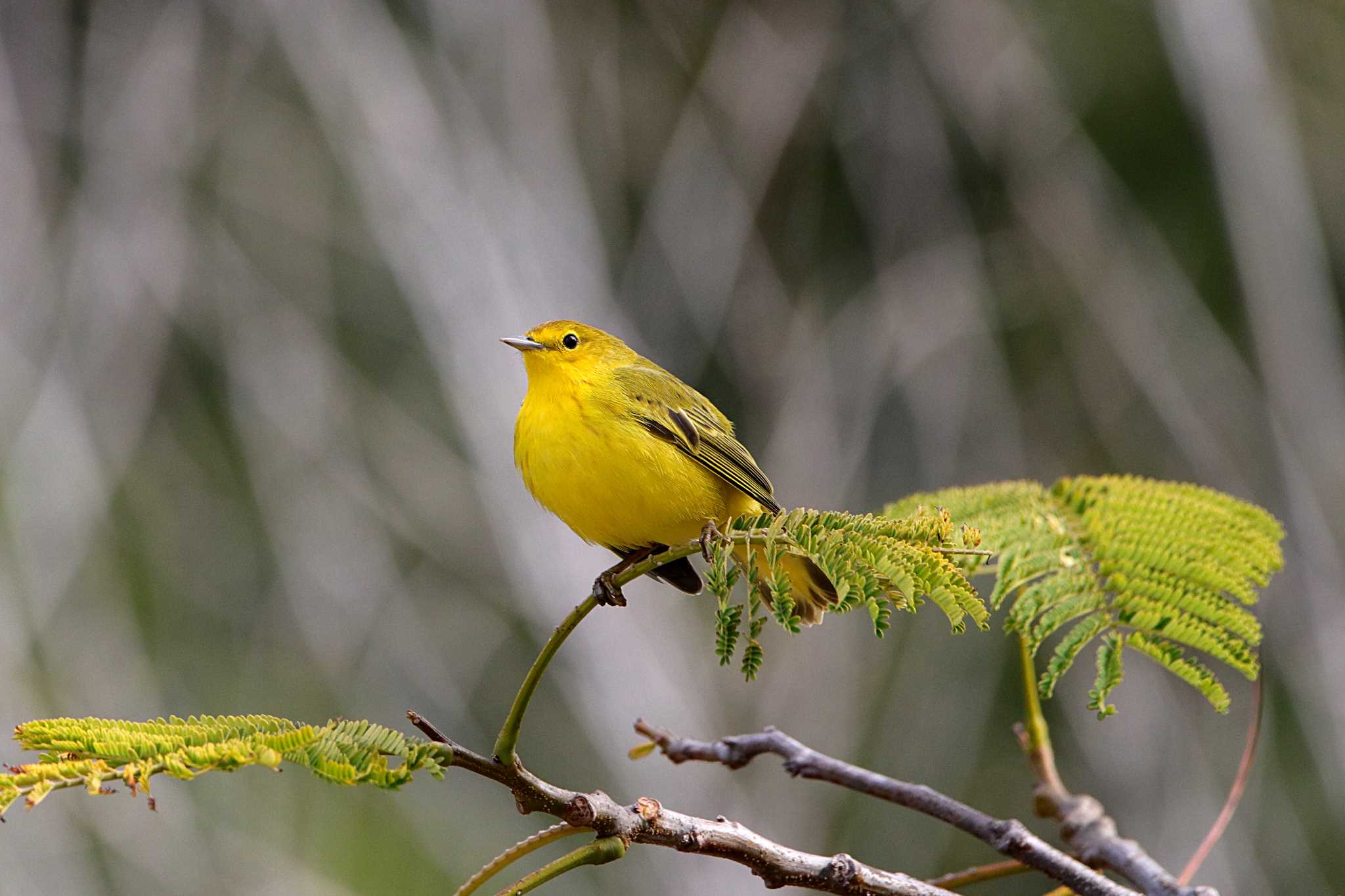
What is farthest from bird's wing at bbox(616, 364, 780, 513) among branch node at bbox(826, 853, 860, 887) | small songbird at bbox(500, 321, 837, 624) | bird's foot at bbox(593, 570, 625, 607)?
branch node at bbox(826, 853, 860, 887)

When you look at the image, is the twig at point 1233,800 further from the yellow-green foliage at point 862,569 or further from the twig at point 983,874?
the yellow-green foliage at point 862,569

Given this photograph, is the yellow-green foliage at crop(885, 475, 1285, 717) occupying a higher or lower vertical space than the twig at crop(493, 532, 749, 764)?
higher

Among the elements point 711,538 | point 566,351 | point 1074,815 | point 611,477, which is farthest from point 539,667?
point 566,351

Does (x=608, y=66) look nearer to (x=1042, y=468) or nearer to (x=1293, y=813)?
(x=1042, y=468)

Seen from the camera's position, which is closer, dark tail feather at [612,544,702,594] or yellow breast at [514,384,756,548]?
yellow breast at [514,384,756,548]

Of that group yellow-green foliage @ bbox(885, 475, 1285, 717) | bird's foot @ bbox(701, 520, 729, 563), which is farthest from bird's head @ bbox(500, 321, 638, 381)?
yellow-green foliage @ bbox(885, 475, 1285, 717)

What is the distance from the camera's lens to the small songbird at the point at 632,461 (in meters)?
2.58

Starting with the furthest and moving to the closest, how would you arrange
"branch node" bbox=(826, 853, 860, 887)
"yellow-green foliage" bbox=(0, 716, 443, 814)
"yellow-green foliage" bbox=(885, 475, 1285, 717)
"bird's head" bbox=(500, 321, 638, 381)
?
"bird's head" bbox=(500, 321, 638, 381) → "yellow-green foliage" bbox=(885, 475, 1285, 717) → "branch node" bbox=(826, 853, 860, 887) → "yellow-green foliage" bbox=(0, 716, 443, 814)

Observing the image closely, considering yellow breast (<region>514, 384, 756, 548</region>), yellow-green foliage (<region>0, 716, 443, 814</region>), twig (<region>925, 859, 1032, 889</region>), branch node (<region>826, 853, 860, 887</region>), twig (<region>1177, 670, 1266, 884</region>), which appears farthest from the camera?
yellow breast (<region>514, 384, 756, 548</region>)

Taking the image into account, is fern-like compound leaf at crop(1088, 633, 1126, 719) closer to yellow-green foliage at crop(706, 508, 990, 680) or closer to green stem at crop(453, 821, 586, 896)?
yellow-green foliage at crop(706, 508, 990, 680)

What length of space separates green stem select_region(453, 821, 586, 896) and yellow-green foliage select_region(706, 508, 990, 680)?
0.27m

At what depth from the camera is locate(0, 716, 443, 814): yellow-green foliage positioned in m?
1.10

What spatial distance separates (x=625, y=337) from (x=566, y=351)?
381 centimetres

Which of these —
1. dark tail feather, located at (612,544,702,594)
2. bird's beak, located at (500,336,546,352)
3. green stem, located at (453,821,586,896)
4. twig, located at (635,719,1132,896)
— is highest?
bird's beak, located at (500,336,546,352)
